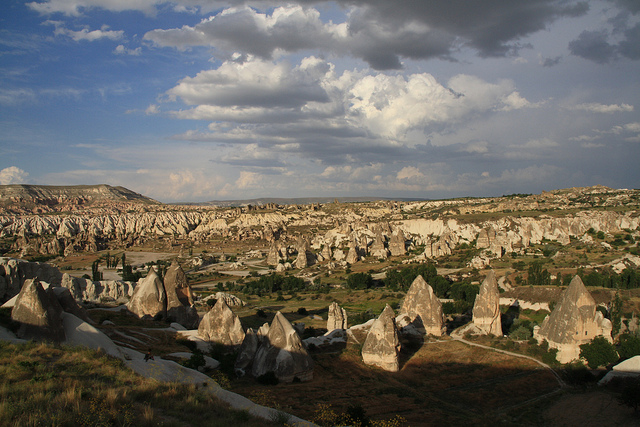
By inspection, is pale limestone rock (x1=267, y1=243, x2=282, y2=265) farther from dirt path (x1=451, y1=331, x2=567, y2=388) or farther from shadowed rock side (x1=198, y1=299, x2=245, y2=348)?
shadowed rock side (x1=198, y1=299, x2=245, y2=348)

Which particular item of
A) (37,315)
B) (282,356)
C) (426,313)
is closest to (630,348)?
(426,313)

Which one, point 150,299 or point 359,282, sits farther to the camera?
point 359,282

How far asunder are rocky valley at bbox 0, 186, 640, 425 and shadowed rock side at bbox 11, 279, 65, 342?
48mm

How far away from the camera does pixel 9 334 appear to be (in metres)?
14.6

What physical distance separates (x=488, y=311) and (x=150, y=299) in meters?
25.7

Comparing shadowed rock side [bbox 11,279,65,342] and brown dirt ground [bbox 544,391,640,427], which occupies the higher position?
shadowed rock side [bbox 11,279,65,342]

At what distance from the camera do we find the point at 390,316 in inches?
931

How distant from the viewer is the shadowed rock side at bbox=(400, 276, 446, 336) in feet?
96.1

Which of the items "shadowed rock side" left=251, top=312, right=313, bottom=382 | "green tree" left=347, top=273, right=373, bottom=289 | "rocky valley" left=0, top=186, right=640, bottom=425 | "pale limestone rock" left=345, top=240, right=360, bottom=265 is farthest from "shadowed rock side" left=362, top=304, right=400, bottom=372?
"pale limestone rock" left=345, top=240, right=360, bottom=265

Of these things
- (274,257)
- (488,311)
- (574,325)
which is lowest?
(274,257)

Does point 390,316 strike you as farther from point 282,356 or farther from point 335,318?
point 335,318

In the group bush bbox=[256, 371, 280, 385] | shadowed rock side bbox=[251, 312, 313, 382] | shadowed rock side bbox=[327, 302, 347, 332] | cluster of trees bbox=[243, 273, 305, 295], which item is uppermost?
shadowed rock side bbox=[251, 312, 313, 382]

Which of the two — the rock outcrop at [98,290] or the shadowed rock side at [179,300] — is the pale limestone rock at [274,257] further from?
the shadowed rock side at [179,300]

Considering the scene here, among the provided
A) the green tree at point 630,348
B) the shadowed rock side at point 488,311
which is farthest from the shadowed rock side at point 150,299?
the green tree at point 630,348
